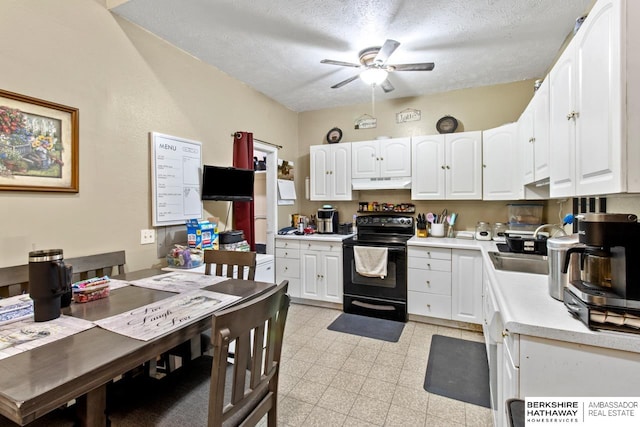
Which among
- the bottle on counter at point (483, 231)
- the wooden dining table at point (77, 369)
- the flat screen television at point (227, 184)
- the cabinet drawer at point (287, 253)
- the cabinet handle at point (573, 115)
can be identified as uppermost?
the cabinet handle at point (573, 115)

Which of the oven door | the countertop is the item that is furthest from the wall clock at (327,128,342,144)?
the countertop

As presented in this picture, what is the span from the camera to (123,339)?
1.08 m

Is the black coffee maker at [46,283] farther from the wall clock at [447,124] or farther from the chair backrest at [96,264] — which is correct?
the wall clock at [447,124]

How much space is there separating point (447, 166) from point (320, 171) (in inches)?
65.6

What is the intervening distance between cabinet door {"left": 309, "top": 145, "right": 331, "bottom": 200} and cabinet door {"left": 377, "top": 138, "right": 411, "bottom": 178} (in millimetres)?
766

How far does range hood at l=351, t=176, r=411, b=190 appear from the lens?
3688 mm

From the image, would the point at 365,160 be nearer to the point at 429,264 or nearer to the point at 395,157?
the point at 395,157

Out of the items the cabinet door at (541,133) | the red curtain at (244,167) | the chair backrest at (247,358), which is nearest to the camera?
the chair backrest at (247,358)

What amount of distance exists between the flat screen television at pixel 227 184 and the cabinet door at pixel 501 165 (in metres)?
2.63

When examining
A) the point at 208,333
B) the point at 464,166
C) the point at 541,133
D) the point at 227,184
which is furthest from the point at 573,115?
the point at 227,184

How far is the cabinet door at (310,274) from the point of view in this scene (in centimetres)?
378

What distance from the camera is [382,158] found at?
12.5 ft

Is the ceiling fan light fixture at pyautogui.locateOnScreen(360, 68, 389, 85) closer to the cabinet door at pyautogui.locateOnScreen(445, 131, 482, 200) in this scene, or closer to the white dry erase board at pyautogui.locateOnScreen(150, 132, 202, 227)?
the cabinet door at pyautogui.locateOnScreen(445, 131, 482, 200)

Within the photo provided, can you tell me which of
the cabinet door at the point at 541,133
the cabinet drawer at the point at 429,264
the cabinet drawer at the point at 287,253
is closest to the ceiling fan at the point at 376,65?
the cabinet door at the point at 541,133
